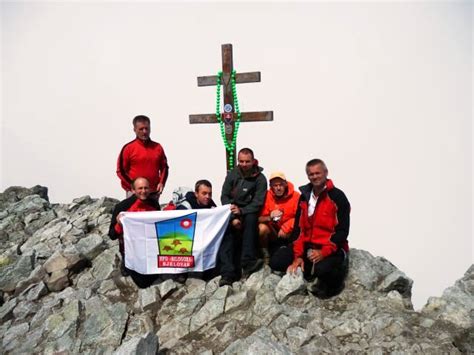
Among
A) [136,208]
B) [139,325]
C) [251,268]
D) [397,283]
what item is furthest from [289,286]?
[136,208]

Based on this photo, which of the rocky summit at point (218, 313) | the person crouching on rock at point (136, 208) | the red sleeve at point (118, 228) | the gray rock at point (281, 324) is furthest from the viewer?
the red sleeve at point (118, 228)

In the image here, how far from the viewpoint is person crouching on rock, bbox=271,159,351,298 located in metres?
6.36

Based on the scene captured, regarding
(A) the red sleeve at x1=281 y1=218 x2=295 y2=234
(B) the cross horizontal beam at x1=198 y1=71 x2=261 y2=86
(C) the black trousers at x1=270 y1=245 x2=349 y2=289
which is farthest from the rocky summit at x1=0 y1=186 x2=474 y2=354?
(B) the cross horizontal beam at x1=198 y1=71 x2=261 y2=86

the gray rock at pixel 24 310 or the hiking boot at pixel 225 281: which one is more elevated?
the hiking boot at pixel 225 281

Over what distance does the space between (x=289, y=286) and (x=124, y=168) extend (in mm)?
4741

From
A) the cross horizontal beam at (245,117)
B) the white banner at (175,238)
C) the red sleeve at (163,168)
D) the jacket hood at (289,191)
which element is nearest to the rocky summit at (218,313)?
the white banner at (175,238)

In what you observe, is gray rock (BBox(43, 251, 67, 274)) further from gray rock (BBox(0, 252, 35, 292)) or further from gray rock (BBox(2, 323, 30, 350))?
gray rock (BBox(2, 323, 30, 350))

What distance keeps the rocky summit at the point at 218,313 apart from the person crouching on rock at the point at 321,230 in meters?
0.35

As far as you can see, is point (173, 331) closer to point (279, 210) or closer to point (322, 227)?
point (279, 210)

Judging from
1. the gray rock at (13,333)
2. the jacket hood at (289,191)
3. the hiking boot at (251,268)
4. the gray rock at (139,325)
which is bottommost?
the gray rock at (13,333)

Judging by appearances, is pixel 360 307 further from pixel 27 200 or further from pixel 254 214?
pixel 27 200

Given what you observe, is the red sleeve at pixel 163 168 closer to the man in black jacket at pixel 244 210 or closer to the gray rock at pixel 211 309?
the man in black jacket at pixel 244 210

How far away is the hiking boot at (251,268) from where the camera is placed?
7289mm

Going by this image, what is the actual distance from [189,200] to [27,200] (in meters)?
9.84
